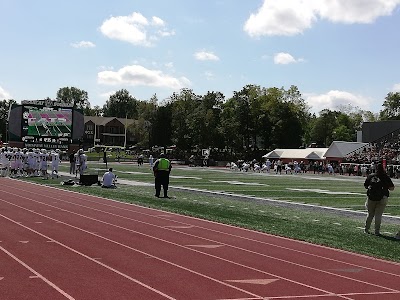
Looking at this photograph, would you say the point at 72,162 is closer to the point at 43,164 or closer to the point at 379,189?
the point at 43,164

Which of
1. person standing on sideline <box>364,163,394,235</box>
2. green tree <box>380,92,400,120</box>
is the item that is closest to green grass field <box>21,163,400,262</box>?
person standing on sideline <box>364,163,394,235</box>

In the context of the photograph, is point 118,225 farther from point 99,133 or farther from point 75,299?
point 99,133

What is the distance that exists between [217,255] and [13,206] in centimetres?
934

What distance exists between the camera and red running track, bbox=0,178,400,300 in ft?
23.7

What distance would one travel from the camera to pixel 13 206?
17266 millimetres

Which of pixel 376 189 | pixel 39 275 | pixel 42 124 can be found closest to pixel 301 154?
pixel 42 124

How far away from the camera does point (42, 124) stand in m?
42.9

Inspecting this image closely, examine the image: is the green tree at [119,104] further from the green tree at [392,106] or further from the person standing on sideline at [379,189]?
the person standing on sideline at [379,189]

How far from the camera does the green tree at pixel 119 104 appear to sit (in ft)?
609

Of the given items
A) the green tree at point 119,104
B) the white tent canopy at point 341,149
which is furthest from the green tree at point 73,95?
the white tent canopy at point 341,149

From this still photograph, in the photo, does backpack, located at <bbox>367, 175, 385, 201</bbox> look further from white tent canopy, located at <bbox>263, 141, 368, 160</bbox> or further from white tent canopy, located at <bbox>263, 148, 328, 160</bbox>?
white tent canopy, located at <bbox>263, 148, 328, 160</bbox>

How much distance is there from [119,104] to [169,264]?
18151 cm

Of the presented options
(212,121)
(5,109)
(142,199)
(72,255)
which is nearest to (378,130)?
(212,121)

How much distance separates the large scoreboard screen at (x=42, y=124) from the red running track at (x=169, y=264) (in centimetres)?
2929
